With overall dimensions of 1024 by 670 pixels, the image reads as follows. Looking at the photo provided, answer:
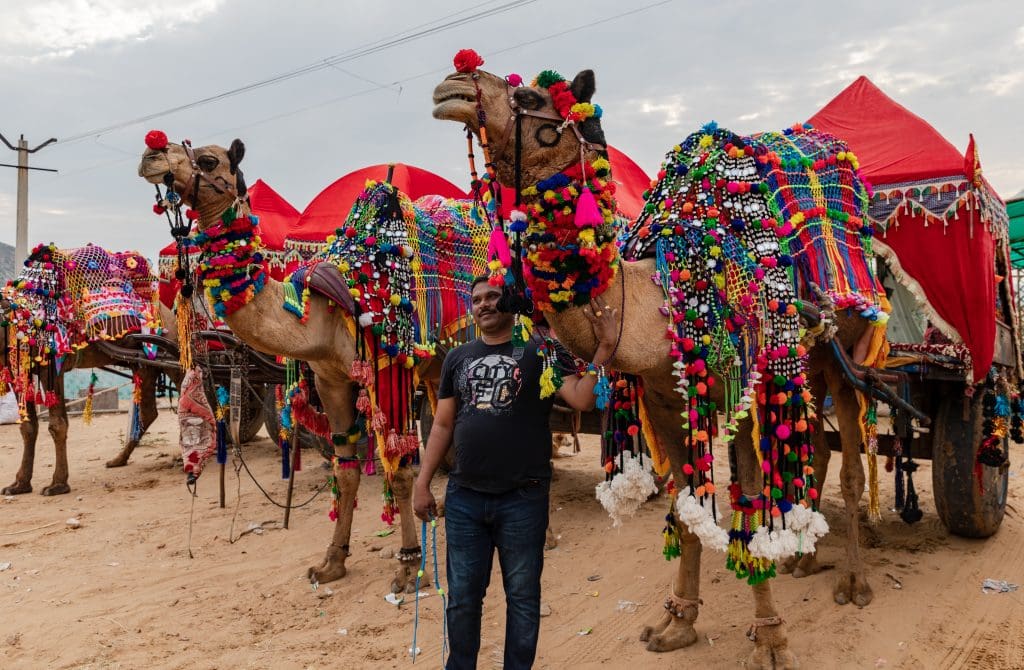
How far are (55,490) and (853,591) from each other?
8282 millimetres

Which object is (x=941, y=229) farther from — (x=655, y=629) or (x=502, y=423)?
(x=502, y=423)

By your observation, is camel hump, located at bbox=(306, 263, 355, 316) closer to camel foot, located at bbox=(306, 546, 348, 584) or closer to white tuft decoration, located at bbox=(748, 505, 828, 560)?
camel foot, located at bbox=(306, 546, 348, 584)

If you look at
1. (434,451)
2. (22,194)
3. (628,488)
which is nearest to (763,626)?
(628,488)

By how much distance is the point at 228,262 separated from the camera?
13.9ft

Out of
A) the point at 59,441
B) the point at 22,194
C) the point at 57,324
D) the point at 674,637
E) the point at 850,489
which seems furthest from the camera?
the point at 22,194

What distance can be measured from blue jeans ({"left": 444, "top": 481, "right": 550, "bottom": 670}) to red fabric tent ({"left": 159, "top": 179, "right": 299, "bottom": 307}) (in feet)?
23.1

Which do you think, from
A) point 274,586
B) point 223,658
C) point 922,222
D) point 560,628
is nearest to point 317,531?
point 274,586

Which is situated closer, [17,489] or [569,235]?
[569,235]

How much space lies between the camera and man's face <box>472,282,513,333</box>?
3.06 m

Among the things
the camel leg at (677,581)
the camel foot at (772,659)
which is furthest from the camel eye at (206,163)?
the camel foot at (772,659)

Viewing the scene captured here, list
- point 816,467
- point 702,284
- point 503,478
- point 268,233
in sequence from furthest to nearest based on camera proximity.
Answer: point 268,233 → point 816,467 → point 702,284 → point 503,478

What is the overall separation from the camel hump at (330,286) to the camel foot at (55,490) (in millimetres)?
5576

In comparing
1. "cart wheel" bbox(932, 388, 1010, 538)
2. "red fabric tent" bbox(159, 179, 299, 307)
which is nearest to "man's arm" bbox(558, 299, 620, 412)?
"cart wheel" bbox(932, 388, 1010, 538)

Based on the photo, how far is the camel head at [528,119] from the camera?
2602 mm
